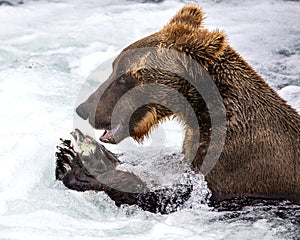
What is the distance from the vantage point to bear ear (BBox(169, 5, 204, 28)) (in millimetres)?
5311

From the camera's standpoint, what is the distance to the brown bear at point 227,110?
495 centimetres

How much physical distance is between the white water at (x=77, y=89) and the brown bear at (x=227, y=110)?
1.23 feet

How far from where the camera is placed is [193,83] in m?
4.93

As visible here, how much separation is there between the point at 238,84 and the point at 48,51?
508 cm

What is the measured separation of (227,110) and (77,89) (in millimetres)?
3695

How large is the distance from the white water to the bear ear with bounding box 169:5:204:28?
4.86 ft

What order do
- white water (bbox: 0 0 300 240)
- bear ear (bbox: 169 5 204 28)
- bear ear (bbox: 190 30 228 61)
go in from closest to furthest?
bear ear (bbox: 190 30 228 61) < white water (bbox: 0 0 300 240) < bear ear (bbox: 169 5 204 28)

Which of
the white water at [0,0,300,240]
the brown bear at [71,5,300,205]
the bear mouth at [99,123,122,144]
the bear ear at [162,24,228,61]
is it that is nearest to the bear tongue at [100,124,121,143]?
the bear mouth at [99,123,122,144]

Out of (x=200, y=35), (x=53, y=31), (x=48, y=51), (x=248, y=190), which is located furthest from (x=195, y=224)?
(x=53, y=31)

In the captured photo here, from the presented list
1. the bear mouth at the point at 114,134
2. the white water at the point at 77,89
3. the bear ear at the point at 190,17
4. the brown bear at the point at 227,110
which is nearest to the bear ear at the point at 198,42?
the brown bear at the point at 227,110

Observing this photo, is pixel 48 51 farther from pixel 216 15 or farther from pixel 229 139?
pixel 229 139

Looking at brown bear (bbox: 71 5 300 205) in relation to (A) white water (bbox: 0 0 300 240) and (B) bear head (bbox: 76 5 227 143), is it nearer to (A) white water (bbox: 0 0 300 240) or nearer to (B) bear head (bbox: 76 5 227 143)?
(B) bear head (bbox: 76 5 227 143)

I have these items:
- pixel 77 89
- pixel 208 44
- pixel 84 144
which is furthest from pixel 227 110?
pixel 77 89

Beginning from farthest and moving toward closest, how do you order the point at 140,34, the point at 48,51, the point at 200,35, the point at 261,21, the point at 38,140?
the point at 261,21 < the point at 140,34 < the point at 48,51 < the point at 38,140 < the point at 200,35
